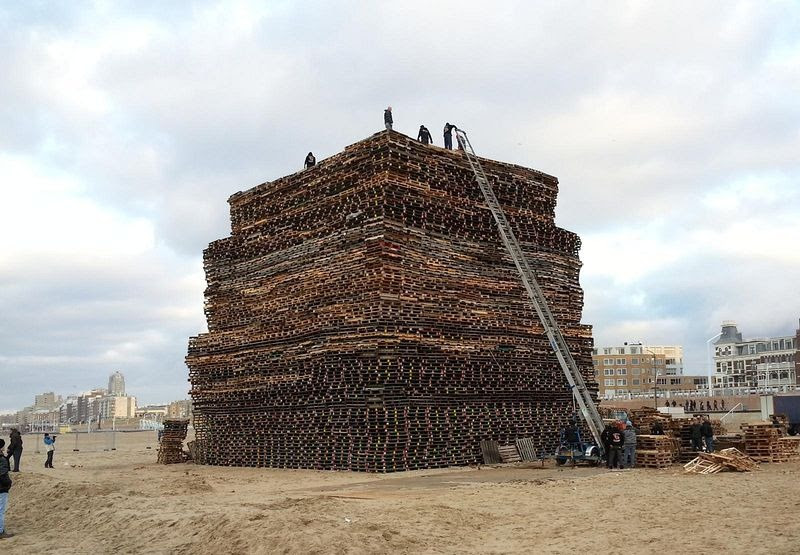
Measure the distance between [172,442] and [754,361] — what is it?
12922cm

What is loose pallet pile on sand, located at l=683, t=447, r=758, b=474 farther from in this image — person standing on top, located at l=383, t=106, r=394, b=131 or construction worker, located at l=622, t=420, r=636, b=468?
person standing on top, located at l=383, t=106, r=394, b=131

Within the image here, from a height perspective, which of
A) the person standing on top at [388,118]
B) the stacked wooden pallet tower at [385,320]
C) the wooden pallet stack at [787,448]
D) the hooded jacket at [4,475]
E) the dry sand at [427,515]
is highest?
the person standing on top at [388,118]

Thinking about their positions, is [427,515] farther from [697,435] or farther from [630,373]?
[630,373]

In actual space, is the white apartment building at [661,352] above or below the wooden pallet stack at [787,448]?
above

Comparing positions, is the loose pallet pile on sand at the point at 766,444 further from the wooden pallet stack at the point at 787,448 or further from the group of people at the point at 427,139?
the group of people at the point at 427,139

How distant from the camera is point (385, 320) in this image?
71.7 ft

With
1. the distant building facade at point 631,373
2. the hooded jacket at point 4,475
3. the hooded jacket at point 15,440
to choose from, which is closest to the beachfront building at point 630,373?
the distant building facade at point 631,373

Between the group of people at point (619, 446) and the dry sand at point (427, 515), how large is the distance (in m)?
0.88

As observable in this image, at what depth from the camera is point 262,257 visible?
27.1 metres

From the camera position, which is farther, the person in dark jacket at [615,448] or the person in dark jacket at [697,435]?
the person in dark jacket at [697,435]

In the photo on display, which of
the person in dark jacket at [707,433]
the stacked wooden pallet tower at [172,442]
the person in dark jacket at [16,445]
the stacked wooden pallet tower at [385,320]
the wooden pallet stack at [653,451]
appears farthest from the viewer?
the stacked wooden pallet tower at [172,442]

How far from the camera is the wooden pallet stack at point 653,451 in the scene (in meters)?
21.4

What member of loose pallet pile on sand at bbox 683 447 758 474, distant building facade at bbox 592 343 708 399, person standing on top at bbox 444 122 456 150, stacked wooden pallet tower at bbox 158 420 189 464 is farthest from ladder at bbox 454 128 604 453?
distant building facade at bbox 592 343 708 399

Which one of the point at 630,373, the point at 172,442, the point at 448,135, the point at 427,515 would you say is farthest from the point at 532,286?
the point at 630,373
